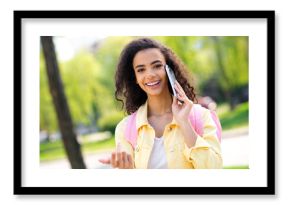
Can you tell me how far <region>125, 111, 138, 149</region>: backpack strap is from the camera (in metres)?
2.68

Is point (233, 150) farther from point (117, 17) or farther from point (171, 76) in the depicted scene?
point (117, 17)

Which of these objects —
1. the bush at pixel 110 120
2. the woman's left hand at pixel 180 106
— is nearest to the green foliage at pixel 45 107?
the bush at pixel 110 120

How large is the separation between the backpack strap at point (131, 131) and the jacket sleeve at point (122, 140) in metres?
0.01

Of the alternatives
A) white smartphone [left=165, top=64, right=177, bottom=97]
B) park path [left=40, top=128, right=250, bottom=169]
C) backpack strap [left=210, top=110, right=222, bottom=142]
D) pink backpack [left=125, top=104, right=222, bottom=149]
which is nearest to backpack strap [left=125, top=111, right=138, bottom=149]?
pink backpack [left=125, top=104, right=222, bottom=149]

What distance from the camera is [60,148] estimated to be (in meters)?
2.86

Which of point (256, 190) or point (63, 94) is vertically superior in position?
point (63, 94)

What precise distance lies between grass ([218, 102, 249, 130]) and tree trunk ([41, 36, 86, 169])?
2.18 ft

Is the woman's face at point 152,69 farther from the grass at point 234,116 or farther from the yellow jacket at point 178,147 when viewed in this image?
the grass at point 234,116

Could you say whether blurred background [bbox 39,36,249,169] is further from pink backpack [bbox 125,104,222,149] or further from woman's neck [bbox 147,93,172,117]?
woman's neck [bbox 147,93,172,117]

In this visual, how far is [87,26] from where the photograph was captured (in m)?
2.69

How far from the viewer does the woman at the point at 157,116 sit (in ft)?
8.62
